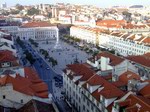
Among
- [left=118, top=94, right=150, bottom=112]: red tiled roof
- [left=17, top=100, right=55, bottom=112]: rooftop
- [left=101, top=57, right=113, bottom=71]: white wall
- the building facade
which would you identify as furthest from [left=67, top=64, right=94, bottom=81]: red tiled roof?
the building facade

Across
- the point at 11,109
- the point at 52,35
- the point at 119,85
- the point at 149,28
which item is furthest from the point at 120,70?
the point at 52,35

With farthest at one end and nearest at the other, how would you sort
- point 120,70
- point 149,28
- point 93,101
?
point 149,28
point 120,70
point 93,101

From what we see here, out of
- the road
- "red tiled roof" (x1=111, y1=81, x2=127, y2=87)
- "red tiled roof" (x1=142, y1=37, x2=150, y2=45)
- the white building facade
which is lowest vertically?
the road

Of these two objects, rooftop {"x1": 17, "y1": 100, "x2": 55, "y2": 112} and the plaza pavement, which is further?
the plaza pavement

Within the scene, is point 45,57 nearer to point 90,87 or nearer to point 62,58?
point 62,58

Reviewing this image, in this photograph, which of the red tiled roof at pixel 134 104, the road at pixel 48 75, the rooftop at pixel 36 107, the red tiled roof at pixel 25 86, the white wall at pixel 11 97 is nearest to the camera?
the rooftop at pixel 36 107

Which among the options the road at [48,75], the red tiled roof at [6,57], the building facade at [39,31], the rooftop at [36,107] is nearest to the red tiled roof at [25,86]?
the rooftop at [36,107]

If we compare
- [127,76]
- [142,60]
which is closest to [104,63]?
[127,76]

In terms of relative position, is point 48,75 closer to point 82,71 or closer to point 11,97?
point 82,71

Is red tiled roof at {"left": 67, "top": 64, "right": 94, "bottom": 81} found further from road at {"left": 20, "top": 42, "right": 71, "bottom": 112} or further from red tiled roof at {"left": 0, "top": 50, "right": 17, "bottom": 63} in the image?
red tiled roof at {"left": 0, "top": 50, "right": 17, "bottom": 63}

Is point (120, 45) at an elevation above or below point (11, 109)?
below

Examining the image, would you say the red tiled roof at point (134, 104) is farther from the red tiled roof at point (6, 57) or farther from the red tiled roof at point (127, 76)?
the red tiled roof at point (6, 57)
